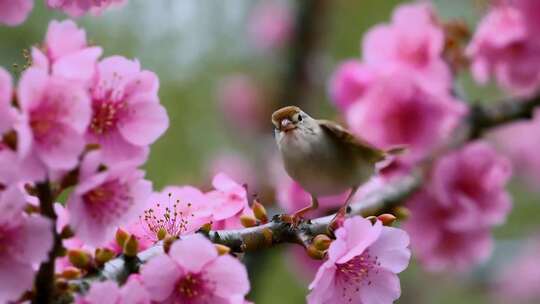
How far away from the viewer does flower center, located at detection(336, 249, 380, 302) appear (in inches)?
57.9

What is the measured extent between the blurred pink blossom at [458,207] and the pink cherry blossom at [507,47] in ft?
0.90

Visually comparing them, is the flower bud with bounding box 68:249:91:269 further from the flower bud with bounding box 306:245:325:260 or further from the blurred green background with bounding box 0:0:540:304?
the blurred green background with bounding box 0:0:540:304

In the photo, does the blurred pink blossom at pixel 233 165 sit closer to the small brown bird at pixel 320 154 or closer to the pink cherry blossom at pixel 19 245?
the small brown bird at pixel 320 154

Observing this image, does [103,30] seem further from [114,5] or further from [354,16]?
[114,5]

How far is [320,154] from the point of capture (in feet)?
5.66

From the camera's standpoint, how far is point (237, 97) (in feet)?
20.5

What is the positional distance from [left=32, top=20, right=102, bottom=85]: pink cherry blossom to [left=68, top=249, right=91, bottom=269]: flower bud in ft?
0.85

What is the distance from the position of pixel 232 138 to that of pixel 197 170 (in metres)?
0.89

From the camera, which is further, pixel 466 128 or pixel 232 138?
pixel 232 138

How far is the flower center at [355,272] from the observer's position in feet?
4.83

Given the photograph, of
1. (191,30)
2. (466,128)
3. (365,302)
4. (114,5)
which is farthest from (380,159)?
(191,30)

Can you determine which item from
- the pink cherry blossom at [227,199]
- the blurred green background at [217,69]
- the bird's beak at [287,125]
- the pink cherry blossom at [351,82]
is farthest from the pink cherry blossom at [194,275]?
the blurred green background at [217,69]

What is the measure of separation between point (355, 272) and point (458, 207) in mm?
1304

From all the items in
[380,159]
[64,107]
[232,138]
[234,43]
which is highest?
[64,107]
